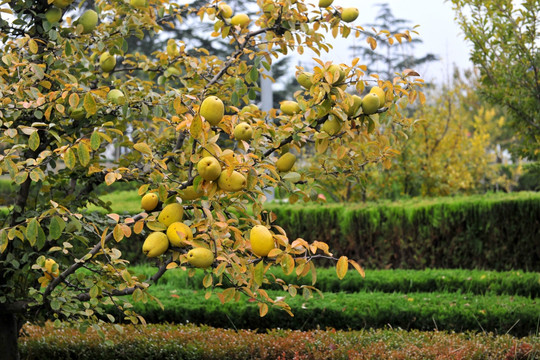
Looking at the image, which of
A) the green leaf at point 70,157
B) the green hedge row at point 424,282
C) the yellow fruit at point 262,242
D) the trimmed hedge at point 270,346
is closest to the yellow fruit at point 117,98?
the green leaf at point 70,157

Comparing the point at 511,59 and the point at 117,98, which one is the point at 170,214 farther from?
the point at 511,59

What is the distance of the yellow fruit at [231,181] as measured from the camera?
167 centimetres

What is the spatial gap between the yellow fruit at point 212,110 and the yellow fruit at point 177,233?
1.16 ft

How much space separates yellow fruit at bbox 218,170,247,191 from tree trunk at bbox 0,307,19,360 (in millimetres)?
2006

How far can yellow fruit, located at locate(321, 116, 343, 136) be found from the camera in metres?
2.03

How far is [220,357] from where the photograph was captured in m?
3.13

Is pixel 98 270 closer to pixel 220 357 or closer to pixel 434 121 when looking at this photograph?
pixel 220 357

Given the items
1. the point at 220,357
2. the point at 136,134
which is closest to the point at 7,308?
the point at 220,357

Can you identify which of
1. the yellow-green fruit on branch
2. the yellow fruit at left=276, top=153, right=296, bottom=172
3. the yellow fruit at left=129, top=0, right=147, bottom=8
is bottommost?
the yellow fruit at left=276, top=153, right=296, bottom=172

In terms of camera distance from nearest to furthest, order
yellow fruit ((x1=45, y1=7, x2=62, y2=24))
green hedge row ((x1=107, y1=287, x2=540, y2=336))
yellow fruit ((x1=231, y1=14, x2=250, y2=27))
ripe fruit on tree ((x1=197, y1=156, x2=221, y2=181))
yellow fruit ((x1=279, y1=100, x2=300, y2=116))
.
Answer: ripe fruit on tree ((x1=197, y1=156, x2=221, y2=181))
yellow fruit ((x1=279, y1=100, x2=300, y2=116))
yellow fruit ((x1=45, y1=7, x2=62, y2=24))
yellow fruit ((x1=231, y1=14, x2=250, y2=27))
green hedge row ((x1=107, y1=287, x2=540, y2=336))

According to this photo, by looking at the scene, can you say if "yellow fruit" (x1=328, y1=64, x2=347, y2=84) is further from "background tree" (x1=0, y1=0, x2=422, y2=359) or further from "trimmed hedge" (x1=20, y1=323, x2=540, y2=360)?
"trimmed hedge" (x1=20, y1=323, x2=540, y2=360)

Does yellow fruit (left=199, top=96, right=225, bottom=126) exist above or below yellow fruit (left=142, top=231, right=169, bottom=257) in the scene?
above

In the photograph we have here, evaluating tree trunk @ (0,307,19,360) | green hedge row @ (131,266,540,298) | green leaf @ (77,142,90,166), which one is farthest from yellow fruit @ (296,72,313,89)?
green hedge row @ (131,266,540,298)

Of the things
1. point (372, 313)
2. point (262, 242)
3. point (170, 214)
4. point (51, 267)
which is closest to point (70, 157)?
point (170, 214)
